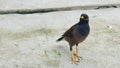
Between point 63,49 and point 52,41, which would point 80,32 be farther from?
point 52,41

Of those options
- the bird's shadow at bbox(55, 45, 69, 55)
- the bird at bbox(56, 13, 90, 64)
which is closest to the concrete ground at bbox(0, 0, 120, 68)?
the bird's shadow at bbox(55, 45, 69, 55)

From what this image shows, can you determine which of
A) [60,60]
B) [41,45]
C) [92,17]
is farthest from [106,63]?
[92,17]

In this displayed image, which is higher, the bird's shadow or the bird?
the bird

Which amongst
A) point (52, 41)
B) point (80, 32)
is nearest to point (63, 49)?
point (52, 41)

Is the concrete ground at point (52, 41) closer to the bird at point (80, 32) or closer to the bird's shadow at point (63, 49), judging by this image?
the bird's shadow at point (63, 49)

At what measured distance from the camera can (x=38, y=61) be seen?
521 cm

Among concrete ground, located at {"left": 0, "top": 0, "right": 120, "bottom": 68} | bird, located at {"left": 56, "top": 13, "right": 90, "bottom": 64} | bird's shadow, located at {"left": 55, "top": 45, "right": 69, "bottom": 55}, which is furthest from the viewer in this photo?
bird's shadow, located at {"left": 55, "top": 45, "right": 69, "bottom": 55}

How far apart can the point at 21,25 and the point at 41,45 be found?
0.84 metres

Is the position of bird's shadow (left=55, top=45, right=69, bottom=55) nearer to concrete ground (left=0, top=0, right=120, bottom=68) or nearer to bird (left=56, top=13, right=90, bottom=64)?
concrete ground (left=0, top=0, right=120, bottom=68)

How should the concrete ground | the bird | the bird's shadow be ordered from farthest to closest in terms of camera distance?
1. the bird's shadow
2. the concrete ground
3. the bird

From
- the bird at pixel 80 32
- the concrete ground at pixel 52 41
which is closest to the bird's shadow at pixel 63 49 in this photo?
the concrete ground at pixel 52 41

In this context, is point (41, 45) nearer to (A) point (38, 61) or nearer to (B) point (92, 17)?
(A) point (38, 61)

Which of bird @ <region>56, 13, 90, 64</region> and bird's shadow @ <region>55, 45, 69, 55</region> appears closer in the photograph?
bird @ <region>56, 13, 90, 64</region>

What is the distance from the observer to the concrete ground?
522cm
